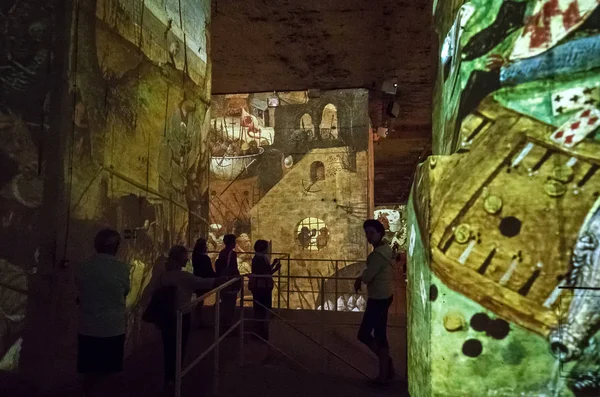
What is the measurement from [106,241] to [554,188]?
284cm

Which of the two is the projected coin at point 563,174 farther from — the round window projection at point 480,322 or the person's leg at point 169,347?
the person's leg at point 169,347

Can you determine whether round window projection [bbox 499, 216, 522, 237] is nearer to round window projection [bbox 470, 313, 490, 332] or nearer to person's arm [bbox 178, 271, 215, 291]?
round window projection [bbox 470, 313, 490, 332]

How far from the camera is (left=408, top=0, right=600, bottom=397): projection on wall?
74.4 inches

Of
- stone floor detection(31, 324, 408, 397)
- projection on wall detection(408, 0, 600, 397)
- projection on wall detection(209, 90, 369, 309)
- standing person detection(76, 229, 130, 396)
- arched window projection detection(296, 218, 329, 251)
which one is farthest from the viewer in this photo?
arched window projection detection(296, 218, 329, 251)

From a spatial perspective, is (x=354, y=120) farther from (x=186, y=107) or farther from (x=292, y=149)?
(x=186, y=107)

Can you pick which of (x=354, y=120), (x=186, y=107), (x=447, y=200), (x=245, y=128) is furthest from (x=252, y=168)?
(x=447, y=200)

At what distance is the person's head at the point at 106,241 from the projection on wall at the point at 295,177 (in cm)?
1100

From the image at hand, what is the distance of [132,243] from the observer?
5.16m

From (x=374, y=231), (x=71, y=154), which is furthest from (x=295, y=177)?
(x=71, y=154)

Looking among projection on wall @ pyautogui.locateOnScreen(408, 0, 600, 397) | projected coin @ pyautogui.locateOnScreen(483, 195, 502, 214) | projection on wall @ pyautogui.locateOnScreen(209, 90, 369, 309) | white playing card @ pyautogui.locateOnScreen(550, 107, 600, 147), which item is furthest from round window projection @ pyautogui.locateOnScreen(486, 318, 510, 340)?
projection on wall @ pyautogui.locateOnScreen(209, 90, 369, 309)

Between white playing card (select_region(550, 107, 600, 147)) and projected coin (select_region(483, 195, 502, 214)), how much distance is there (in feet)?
1.14

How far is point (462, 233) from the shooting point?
1.99 m

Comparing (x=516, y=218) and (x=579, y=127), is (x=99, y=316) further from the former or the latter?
(x=579, y=127)

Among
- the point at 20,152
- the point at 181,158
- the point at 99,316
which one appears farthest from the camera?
the point at 181,158
